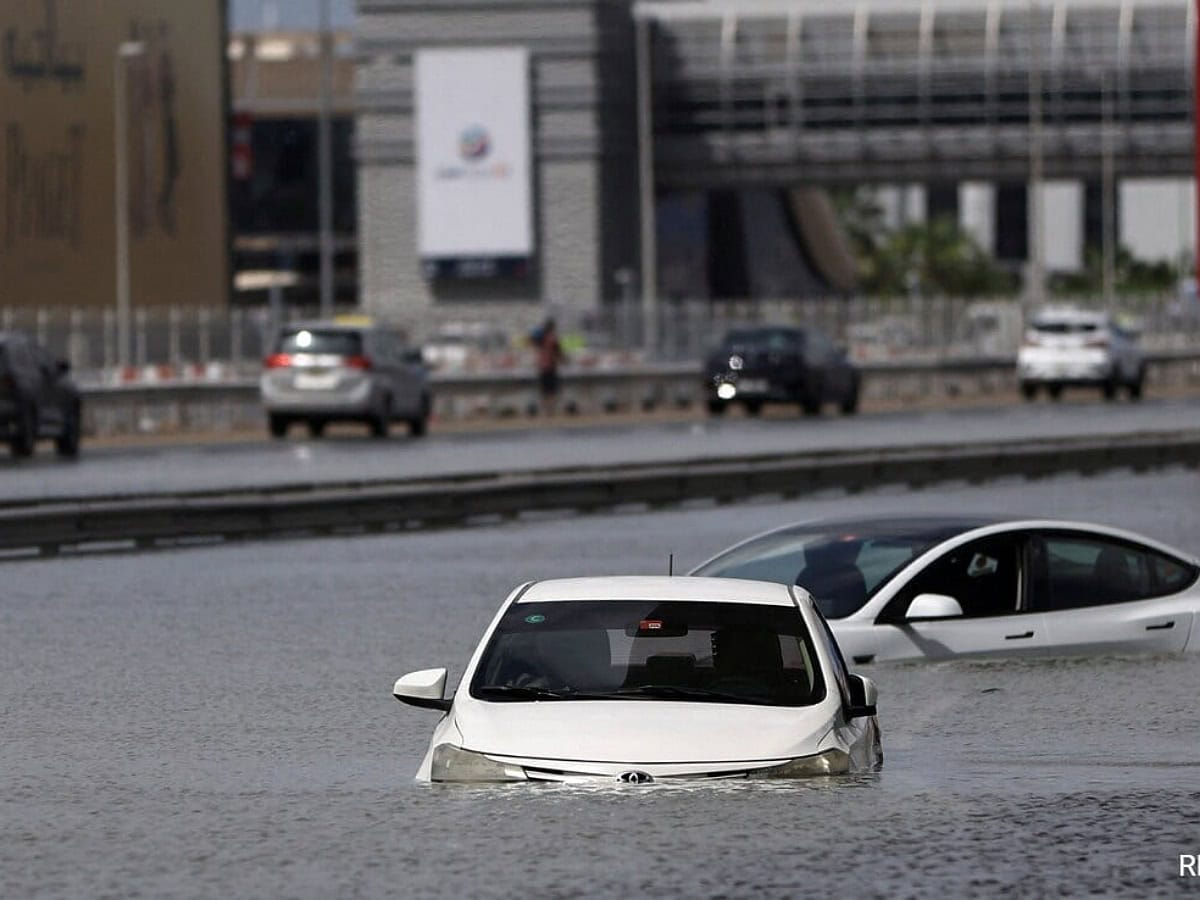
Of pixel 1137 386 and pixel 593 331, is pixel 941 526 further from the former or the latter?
pixel 593 331

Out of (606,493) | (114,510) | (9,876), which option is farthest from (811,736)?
(606,493)

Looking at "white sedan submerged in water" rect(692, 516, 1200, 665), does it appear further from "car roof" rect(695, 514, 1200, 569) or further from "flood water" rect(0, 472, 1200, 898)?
"flood water" rect(0, 472, 1200, 898)

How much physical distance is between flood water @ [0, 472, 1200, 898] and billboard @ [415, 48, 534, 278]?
67986 millimetres

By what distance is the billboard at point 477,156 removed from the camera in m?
88.5

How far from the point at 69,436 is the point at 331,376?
493cm

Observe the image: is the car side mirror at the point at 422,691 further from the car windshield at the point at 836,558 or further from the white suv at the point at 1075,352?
the white suv at the point at 1075,352

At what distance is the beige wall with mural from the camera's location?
84.7 meters

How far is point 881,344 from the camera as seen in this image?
7631 centimetres

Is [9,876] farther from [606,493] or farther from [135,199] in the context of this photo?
[135,199]

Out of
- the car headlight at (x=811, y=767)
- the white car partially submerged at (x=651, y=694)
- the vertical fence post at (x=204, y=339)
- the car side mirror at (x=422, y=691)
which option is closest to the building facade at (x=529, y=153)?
the vertical fence post at (x=204, y=339)

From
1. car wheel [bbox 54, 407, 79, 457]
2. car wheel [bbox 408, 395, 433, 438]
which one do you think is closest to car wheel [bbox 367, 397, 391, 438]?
car wheel [bbox 408, 395, 433, 438]

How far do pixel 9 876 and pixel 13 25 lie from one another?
3089 inches

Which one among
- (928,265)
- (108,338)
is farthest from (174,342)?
(928,265)

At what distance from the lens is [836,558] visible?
15.5 metres
